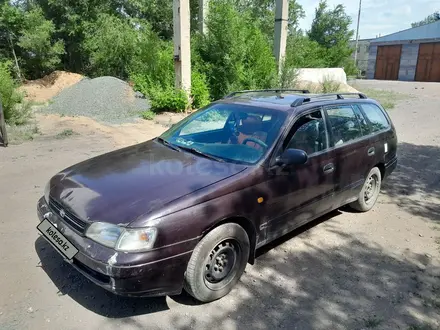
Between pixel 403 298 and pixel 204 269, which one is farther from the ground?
pixel 204 269

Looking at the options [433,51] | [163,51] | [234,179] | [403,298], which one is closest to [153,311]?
[234,179]

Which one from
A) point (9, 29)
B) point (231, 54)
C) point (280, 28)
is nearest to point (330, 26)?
point (280, 28)

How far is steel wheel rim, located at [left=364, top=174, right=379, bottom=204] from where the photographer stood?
4617 millimetres

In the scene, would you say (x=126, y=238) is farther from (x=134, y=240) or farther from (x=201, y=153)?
(x=201, y=153)

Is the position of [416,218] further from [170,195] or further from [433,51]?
[433,51]

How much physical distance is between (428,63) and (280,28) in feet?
120

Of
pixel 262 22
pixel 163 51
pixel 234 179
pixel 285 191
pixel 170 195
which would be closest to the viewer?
pixel 170 195

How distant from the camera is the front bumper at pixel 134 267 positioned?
2.26 metres

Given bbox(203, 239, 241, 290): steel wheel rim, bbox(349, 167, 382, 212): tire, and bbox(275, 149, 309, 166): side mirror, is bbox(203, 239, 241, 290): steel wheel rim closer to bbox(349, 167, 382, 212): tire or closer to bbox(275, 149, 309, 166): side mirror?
bbox(275, 149, 309, 166): side mirror

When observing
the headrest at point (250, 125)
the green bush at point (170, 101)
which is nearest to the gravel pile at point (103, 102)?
the green bush at point (170, 101)

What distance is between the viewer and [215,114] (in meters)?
3.87

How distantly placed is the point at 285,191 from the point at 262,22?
74.3 feet

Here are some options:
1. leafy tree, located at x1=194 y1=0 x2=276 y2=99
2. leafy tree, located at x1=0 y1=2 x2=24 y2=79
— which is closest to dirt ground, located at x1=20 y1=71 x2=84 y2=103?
leafy tree, located at x1=0 y1=2 x2=24 y2=79

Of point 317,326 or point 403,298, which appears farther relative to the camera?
point 403,298
